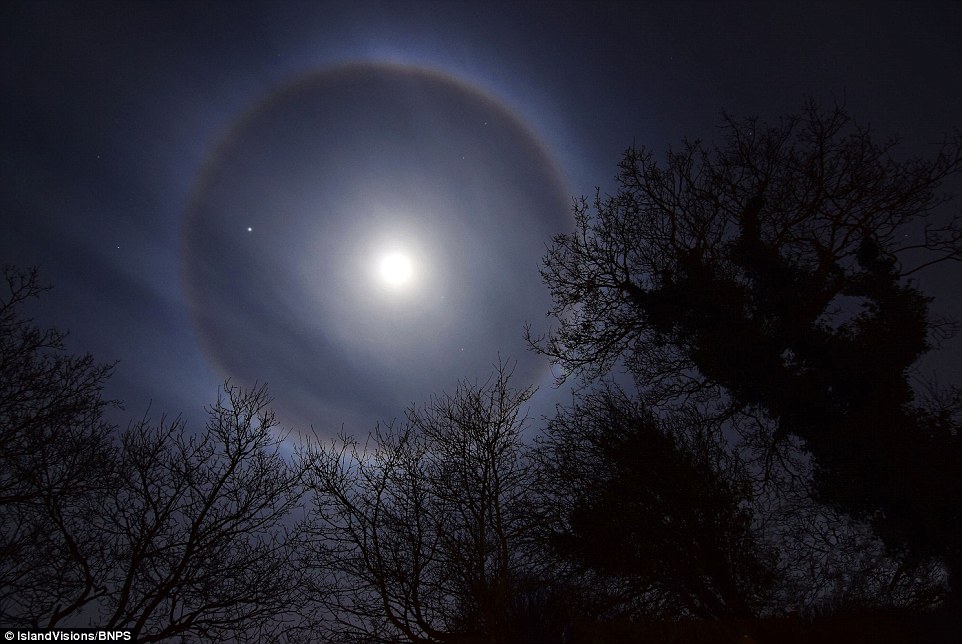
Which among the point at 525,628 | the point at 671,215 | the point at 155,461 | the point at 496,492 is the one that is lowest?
the point at 525,628

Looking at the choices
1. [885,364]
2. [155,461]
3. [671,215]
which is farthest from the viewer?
[671,215]

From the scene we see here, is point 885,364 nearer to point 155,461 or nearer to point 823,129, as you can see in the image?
point 823,129

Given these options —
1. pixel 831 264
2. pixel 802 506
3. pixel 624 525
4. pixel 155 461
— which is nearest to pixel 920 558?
pixel 802 506

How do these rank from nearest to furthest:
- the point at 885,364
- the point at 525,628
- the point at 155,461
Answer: the point at 525,628 < the point at 885,364 < the point at 155,461

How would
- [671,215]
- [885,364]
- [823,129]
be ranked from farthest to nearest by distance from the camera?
[671,215] → [823,129] → [885,364]

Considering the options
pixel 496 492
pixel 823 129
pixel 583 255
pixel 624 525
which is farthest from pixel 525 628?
pixel 823 129

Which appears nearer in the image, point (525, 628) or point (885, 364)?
point (525, 628)

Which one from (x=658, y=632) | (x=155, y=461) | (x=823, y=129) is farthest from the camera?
(x=823, y=129)

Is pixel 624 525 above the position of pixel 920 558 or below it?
above

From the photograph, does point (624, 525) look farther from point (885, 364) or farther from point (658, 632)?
point (885, 364)
